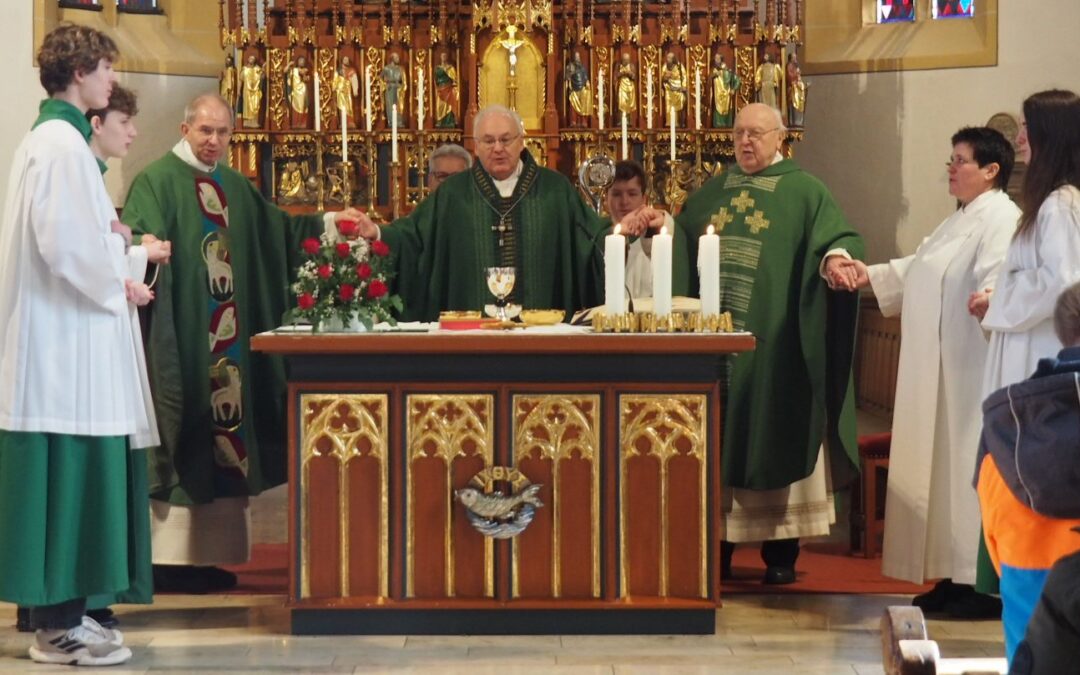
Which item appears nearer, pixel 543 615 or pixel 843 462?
pixel 543 615

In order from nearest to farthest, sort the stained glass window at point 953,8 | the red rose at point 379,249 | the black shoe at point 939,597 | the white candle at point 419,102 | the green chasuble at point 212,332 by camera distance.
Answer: the red rose at point 379,249
the black shoe at point 939,597
the green chasuble at point 212,332
the white candle at point 419,102
the stained glass window at point 953,8

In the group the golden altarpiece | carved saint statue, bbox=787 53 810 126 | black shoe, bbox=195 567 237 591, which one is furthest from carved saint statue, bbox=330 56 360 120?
black shoe, bbox=195 567 237 591

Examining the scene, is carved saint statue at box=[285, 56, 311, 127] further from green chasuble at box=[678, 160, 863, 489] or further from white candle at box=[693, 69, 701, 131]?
green chasuble at box=[678, 160, 863, 489]

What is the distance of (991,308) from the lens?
16.4 ft

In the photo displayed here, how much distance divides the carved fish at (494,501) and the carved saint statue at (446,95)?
425 centimetres

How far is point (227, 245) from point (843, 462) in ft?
8.77

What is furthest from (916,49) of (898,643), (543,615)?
(898,643)

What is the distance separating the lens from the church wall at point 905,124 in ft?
32.4

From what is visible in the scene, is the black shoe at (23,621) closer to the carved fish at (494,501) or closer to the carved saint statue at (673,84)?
the carved fish at (494,501)

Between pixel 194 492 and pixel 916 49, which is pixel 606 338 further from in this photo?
pixel 916 49

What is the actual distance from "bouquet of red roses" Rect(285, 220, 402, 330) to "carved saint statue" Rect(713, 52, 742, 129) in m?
4.01

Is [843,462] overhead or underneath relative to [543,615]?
overhead

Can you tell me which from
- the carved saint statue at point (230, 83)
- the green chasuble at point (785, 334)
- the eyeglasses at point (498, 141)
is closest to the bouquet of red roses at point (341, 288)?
the eyeglasses at point (498, 141)

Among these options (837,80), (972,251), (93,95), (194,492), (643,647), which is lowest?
(643,647)
